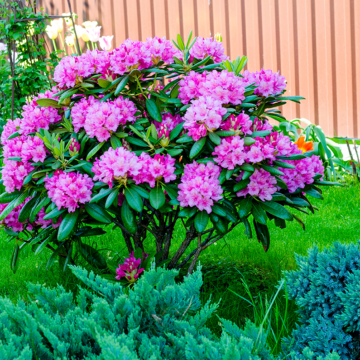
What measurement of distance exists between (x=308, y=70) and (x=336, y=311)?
4.73 meters

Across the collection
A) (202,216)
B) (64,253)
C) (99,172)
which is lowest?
(64,253)

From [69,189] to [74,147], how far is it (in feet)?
0.87

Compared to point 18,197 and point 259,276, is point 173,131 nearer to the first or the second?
point 18,197

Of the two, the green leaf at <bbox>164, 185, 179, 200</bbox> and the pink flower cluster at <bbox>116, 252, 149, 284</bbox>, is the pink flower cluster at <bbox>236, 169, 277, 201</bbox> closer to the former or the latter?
the green leaf at <bbox>164, 185, 179, 200</bbox>

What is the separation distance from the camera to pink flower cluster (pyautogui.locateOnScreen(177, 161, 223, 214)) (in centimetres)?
193

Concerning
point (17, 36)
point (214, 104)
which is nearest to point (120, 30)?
point (17, 36)

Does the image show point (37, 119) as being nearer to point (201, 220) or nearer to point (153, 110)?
point (153, 110)

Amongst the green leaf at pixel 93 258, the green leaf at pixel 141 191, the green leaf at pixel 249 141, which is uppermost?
the green leaf at pixel 249 141

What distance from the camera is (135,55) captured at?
2.12 m

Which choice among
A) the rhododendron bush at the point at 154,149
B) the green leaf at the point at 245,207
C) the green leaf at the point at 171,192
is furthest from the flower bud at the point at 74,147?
the green leaf at the point at 245,207

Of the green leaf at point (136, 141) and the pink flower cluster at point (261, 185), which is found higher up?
the green leaf at point (136, 141)

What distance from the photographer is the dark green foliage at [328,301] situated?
5.26ft

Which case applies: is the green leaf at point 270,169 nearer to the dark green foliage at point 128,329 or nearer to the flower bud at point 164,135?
the flower bud at point 164,135

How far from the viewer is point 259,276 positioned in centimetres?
276
